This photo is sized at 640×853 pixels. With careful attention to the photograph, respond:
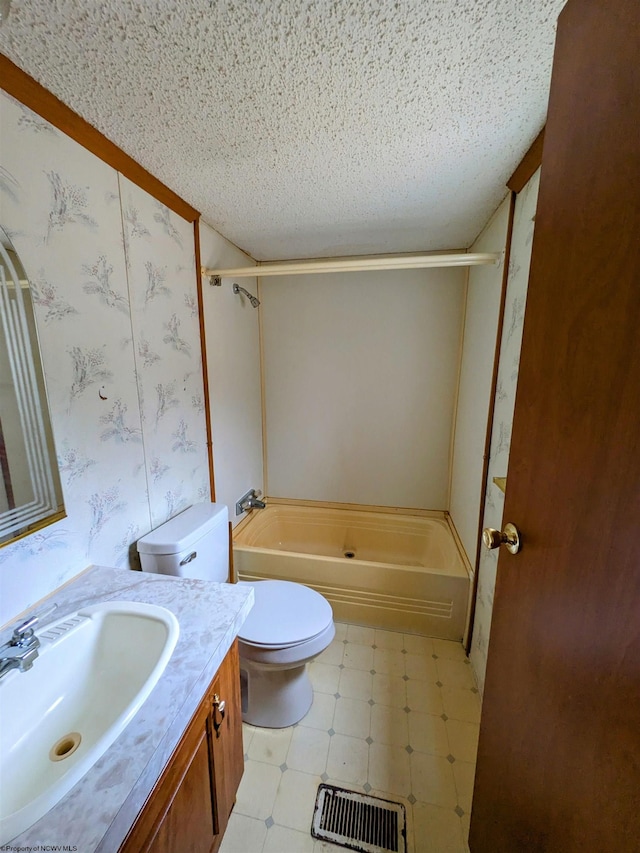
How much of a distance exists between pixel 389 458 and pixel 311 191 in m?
1.72

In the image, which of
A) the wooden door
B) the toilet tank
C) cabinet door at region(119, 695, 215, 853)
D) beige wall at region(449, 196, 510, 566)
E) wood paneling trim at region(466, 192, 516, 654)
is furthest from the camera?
beige wall at region(449, 196, 510, 566)

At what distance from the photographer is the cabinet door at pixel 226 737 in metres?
0.81

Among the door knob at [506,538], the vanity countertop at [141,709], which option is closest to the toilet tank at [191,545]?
the vanity countertop at [141,709]

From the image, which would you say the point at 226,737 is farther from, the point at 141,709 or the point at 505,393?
the point at 505,393

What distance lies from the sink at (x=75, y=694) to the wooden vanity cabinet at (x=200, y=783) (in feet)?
0.48

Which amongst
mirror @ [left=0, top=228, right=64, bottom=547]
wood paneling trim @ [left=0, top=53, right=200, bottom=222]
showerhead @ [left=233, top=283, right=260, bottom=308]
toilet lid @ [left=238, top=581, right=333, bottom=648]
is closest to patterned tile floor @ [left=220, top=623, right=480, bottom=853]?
toilet lid @ [left=238, top=581, right=333, bottom=648]

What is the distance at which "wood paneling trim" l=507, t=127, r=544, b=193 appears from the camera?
42.1 inches

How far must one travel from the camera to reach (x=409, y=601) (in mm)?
1805

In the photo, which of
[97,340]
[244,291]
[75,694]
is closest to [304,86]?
[97,340]

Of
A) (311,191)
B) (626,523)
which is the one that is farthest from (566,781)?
(311,191)

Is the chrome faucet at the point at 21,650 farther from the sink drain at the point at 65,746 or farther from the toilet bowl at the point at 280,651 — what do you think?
the toilet bowl at the point at 280,651

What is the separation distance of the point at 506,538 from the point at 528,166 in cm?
128

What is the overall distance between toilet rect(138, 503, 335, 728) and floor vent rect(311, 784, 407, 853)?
0.31 metres

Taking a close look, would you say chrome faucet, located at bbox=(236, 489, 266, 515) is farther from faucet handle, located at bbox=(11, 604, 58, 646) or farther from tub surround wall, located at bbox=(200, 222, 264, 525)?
faucet handle, located at bbox=(11, 604, 58, 646)
